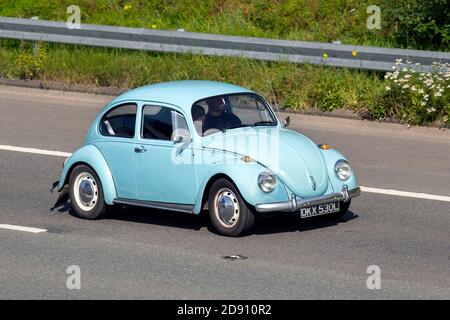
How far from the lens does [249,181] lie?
38.6ft

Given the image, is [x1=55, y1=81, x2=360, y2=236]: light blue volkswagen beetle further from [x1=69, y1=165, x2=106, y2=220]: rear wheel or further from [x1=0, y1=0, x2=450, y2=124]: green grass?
[x1=0, y1=0, x2=450, y2=124]: green grass

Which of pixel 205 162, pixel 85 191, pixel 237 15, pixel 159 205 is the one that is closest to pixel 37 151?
Result: pixel 85 191

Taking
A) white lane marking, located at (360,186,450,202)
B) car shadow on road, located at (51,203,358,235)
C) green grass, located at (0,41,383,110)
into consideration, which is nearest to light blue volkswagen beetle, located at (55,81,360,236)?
car shadow on road, located at (51,203,358,235)

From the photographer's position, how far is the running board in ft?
40.3

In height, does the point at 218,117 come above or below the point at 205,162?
above

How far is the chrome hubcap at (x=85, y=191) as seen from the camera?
42.8 ft

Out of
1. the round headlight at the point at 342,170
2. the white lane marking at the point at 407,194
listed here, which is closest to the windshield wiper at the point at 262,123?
the round headlight at the point at 342,170

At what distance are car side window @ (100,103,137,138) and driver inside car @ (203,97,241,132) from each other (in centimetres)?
89

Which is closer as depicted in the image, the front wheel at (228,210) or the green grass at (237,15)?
the front wheel at (228,210)

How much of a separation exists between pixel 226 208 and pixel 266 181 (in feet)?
1.68

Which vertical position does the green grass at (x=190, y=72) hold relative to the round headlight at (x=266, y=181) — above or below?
above

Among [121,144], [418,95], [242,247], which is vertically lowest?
[242,247]

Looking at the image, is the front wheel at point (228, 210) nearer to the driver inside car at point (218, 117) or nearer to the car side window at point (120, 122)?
the driver inside car at point (218, 117)

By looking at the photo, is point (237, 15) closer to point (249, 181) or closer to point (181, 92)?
point (181, 92)
